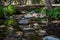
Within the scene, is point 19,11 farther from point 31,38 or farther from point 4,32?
point 31,38

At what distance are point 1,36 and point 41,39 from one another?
1.50 m

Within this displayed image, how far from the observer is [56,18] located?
9906 millimetres

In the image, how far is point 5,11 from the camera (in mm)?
11562

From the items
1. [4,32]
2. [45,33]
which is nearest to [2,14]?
[4,32]

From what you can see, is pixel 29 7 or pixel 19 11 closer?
pixel 19 11

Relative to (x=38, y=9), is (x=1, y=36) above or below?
above

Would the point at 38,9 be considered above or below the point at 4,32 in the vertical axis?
below

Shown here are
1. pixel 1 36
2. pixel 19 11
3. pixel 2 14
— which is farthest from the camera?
pixel 19 11

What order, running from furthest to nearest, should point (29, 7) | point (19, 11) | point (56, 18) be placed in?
point (29, 7) < point (19, 11) < point (56, 18)

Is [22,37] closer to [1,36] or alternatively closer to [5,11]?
[1,36]

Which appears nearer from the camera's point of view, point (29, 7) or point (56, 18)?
point (56, 18)

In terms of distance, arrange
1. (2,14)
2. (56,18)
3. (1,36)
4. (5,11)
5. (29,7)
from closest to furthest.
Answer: (1,36)
(56,18)
(2,14)
(5,11)
(29,7)

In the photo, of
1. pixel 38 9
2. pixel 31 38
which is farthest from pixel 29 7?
pixel 31 38

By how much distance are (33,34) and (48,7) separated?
4.60 meters
